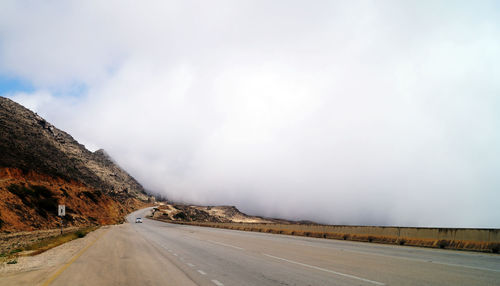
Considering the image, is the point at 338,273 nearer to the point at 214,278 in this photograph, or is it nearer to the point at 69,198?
the point at 214,278

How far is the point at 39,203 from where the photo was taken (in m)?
49.5

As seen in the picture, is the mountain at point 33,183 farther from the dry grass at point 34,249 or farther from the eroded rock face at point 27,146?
the dry grass at point 34,249

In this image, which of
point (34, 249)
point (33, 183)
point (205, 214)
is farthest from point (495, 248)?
point (205, 214)

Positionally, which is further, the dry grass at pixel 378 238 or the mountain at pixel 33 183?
the mountain at pixel 33 183

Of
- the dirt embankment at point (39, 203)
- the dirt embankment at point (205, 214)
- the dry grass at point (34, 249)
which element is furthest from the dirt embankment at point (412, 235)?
the dirt embankment at point (205, 214)

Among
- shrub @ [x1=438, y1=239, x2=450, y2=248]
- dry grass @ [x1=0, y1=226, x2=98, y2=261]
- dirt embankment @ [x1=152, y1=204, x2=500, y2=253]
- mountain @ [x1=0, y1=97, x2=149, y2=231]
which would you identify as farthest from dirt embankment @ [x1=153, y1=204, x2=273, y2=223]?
shrub @ [x1=438, y1=239, x2=450, y2=248]

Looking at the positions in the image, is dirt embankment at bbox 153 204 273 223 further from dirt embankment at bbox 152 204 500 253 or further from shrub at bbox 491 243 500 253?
shrub at bbox 491 243 500 253

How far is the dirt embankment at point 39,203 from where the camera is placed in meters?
41.2

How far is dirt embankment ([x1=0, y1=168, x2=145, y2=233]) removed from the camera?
41.2 meters

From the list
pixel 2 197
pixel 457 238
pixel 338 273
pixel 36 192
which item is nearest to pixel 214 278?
pixel 338 273

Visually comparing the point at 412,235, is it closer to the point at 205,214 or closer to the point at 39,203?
the point at 39,203

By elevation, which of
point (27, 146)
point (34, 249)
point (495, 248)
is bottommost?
point (34, 249)

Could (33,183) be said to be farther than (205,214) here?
No

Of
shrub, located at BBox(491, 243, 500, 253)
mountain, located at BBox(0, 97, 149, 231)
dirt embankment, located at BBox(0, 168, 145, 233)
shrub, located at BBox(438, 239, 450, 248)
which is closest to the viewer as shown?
shrub, located at BBox(491, 243, 500, 253)
